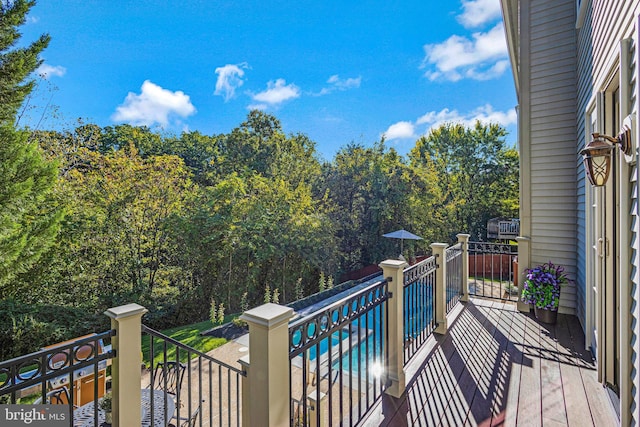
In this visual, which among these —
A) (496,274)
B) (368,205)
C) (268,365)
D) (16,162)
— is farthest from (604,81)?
(496,274)

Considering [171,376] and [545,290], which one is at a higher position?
[545,290]

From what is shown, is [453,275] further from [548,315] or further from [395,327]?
[395,327]

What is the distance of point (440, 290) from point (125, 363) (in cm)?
328

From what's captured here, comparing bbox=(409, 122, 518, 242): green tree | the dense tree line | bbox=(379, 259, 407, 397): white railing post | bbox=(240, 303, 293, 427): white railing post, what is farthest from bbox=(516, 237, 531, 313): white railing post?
bbox=(409, 122, 518, 242): green tree

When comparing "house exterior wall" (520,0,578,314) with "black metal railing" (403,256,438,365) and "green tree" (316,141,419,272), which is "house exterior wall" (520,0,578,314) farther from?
"green tree" (316,141,419,272)

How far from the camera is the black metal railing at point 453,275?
417cm

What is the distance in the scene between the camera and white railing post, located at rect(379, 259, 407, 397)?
2.56 meters

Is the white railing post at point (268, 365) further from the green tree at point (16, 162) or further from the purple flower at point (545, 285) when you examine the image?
the green tree at point (16, 162)

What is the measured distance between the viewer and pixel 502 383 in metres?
2.68

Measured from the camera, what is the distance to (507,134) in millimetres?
15828

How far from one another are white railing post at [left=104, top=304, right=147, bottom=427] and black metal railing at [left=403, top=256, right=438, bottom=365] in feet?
7.12

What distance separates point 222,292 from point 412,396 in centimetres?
666

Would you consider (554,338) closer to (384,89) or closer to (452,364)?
(452,364)

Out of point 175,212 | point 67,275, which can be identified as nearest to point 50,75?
point 175,212
